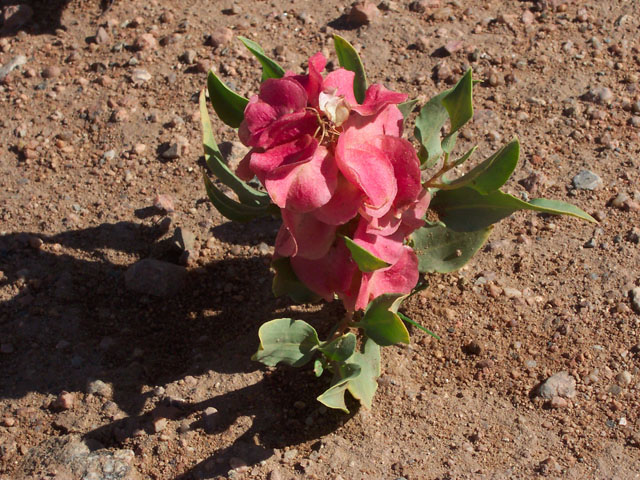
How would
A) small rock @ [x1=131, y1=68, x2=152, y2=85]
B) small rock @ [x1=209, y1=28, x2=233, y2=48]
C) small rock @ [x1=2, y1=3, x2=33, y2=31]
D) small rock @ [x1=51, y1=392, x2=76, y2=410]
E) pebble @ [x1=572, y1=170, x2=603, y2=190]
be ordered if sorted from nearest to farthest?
small rock @ [x1=51, y1=392, x2=76, y2=410] → pebble @ [x1=572, y1=170, x2=603, y2=190] → small rock @ [x1=131, y1=68, x2=152, y2=85] → small rock @ [x1=209, y1=28, x2=233, y2=48] → small rock @ [x1=2, y1=3, x2=33, y2=31]

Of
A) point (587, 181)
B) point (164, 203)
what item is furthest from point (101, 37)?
point (587, 181)

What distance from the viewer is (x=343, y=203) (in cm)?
165

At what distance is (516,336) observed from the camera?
7.48 feet

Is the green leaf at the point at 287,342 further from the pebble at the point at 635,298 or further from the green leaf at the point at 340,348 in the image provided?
the pebble at the point at 635,298

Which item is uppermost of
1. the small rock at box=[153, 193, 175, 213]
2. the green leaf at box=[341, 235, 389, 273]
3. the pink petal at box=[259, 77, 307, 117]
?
the pink petal at box=[259, 77, 307, 117]

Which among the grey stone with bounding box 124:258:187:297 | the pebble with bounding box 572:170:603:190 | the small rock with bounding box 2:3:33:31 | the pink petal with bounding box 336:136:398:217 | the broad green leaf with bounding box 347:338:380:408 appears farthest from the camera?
the small rock with bounding box 2:3:33:31

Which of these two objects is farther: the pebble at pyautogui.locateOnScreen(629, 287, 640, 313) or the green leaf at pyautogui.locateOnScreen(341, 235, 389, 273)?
the pebble at pyautogui.locateOnScreen(629, 287, 640, 313)

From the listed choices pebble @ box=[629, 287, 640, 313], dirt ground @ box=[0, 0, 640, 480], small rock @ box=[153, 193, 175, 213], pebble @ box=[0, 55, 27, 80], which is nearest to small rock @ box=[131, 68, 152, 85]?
dirt ground @ box=[0, 0, 640, 480]

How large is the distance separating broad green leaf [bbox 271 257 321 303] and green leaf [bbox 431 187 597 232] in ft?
1.30

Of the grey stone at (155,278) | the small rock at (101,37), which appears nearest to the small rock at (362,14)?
the small rock at (101,37)

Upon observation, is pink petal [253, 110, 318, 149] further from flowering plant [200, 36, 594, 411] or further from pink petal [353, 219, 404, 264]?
pink petal [353, 219, 404, 264]

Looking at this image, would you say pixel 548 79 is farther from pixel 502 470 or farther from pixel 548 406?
pixel 502 470

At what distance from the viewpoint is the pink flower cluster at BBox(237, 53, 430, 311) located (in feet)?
5.25

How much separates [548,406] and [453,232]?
0.54 metres
